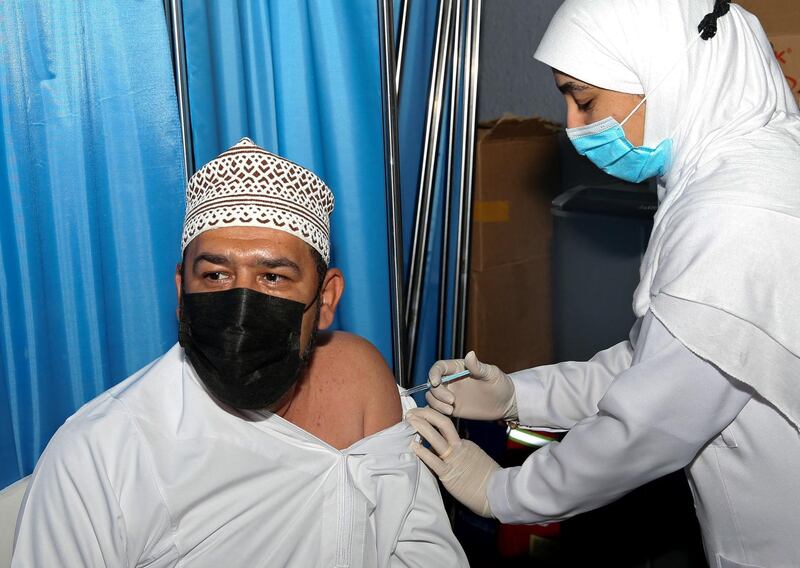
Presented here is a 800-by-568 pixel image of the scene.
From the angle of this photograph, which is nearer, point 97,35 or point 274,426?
point 274,426

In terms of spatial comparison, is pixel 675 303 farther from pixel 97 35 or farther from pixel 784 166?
pixel 97 35

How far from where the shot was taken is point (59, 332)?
1.71m

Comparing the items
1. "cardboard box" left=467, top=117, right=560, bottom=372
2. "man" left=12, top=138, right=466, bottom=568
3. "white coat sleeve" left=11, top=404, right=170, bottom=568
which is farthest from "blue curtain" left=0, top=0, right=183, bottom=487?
"cardboard box" left=467, top=117, right=560, bottom=372

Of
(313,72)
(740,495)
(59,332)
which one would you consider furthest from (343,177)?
(740,495)

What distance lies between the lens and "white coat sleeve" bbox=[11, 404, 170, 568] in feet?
3.58

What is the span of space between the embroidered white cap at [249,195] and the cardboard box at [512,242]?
147 cm

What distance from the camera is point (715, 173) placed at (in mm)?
1253

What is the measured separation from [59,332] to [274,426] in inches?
26.9

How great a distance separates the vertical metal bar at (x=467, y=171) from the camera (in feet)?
7.38

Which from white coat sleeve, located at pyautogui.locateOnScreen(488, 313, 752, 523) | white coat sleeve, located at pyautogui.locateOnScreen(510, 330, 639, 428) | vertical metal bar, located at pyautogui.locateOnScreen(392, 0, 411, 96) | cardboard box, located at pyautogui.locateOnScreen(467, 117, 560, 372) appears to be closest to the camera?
white coat sleeve, located at pyautogui.locateOnScreen(488, 313, 752, 523)

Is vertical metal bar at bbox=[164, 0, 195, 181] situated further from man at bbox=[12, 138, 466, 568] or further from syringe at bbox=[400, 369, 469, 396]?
syringe at bbox=[400, 369, 469, 396]

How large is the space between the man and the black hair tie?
2.31 ft

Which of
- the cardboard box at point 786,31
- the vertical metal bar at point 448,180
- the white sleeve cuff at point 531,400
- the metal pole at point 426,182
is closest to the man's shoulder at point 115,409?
the white sleeve cuff at point 531,400

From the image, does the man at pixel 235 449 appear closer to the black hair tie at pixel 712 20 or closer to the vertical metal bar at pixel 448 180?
the black hair tie at pixel 712 20
